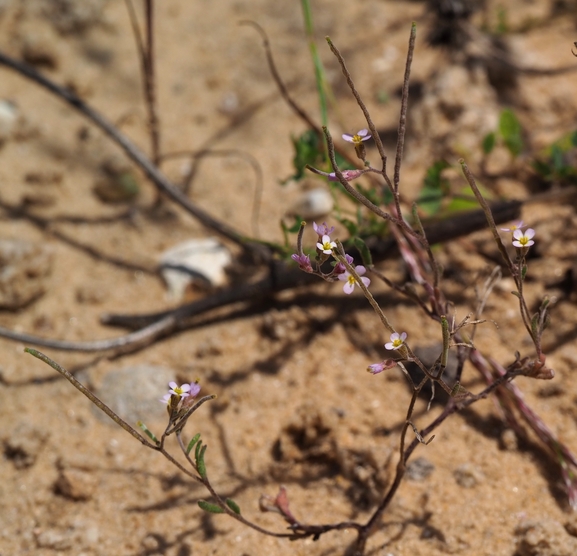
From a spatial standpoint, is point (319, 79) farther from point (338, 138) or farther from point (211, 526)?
point (211, 526)

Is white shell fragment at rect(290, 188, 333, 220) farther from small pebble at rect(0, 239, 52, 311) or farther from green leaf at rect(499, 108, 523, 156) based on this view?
small pebble at rect(0, 239, 52, 311)

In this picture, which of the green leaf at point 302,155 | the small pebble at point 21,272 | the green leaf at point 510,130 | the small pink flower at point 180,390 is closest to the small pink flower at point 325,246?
the small pink flower at point 180,390

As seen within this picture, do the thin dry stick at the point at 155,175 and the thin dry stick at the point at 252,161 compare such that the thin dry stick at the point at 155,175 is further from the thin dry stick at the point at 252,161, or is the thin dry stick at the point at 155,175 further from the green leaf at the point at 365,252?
the green leaf at the point at 365,252

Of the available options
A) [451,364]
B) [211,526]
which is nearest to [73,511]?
[211,526]

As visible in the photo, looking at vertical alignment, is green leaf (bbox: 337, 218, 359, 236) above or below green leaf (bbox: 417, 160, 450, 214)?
below

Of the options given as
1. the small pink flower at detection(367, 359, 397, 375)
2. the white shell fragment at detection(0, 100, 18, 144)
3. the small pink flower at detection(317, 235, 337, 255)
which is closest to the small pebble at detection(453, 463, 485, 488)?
the small pink flower at detection(367, 359, 397, 375)

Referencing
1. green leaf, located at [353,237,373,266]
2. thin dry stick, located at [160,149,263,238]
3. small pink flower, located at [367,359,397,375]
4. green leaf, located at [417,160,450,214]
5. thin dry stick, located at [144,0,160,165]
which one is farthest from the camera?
thin dry stick, located at [160,149,263,238]

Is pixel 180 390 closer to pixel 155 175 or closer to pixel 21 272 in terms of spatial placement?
pixel 21 272
